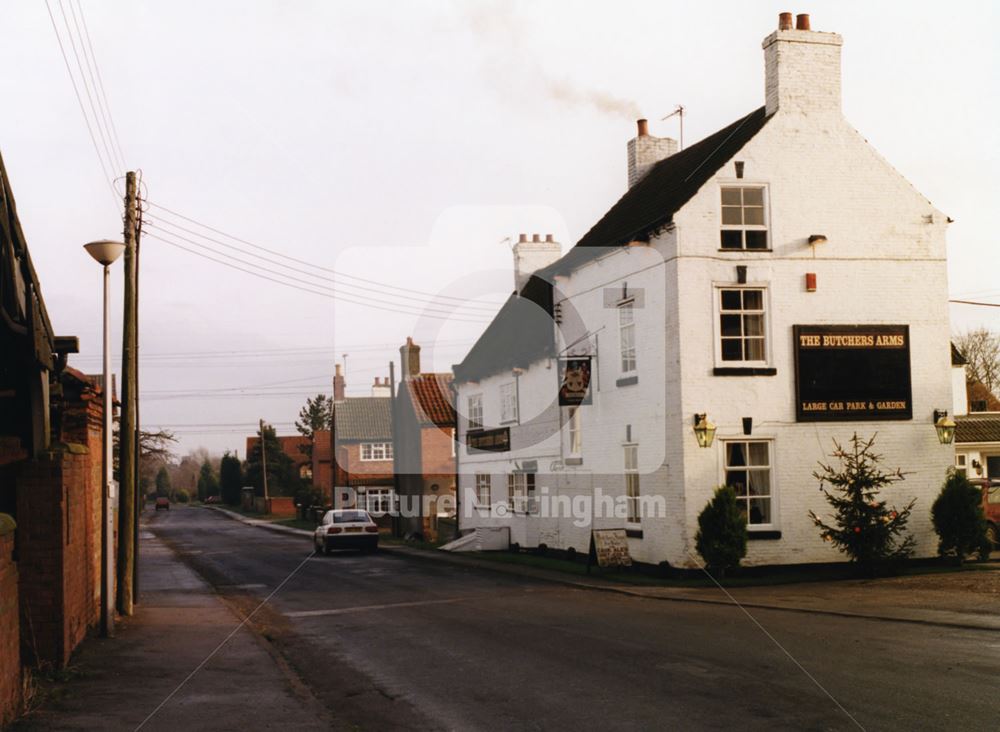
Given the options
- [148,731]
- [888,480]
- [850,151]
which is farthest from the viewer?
[850,151]

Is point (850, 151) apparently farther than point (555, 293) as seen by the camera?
No

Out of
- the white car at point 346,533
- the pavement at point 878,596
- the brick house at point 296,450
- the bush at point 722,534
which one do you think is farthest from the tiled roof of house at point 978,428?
the brick house at point 296,450

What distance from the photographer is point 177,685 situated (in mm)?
11273

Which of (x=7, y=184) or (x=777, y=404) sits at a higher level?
(x=7, y=184)

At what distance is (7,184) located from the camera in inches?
313

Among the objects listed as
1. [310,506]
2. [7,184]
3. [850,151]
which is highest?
[850,151]

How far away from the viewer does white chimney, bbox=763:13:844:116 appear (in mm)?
23438

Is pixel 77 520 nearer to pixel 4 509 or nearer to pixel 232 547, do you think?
pixel 4 509

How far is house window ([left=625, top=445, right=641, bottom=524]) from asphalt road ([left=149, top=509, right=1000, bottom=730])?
4.57 meters

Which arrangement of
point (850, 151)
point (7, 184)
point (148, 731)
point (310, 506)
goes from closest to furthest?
point (7, 184)
point (148, 731)
point (850, 151)
point (310, 506)

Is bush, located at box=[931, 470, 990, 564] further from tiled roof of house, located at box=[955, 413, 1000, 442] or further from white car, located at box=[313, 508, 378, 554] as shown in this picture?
white car, located at box=[313, 508, 378, 554]

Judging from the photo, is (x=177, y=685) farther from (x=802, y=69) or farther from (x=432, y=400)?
(x=432, y=400)

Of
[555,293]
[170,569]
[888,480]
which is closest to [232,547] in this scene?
[170,569]

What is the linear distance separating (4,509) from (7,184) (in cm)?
530
